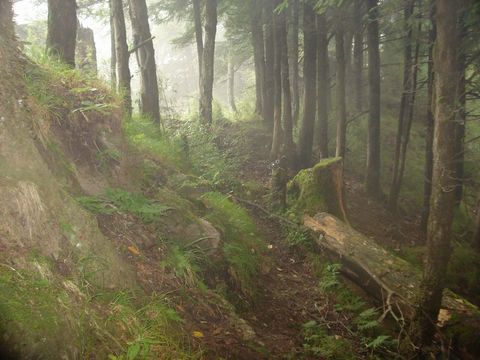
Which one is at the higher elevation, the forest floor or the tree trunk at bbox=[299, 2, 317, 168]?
the tree trunk at bbox=[299, 2, 317, 168]

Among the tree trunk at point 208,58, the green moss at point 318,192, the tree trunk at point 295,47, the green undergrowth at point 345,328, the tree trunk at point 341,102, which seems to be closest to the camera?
the green undergrowth at point 345,328

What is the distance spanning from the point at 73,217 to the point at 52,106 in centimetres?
184

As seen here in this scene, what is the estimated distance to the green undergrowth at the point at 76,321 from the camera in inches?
96.9

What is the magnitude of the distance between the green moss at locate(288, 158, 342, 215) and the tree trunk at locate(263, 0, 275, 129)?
7382mm

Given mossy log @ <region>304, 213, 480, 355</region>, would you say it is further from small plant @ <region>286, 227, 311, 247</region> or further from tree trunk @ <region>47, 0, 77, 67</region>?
tree trunk @ <region>47, 0, 77, 67</region>

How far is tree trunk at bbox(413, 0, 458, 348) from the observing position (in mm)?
4699

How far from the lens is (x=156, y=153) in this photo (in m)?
7.49

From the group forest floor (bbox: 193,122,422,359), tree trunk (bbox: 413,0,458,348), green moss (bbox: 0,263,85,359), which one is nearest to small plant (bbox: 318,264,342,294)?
forest floor (bbox: 193,122,422,359)

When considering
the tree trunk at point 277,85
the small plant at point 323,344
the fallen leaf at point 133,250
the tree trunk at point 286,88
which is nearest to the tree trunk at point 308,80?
the tree trunk at point 286,88

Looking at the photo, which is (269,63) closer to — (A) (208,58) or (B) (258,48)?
(B) (258,48)

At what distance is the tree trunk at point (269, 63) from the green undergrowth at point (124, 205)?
36.8 ft

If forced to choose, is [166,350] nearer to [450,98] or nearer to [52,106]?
[52,106]

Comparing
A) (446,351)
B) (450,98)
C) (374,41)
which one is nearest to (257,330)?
(446,351)

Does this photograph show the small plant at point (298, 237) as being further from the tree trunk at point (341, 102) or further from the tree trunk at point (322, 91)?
the tree trunk at point (322, 91)
